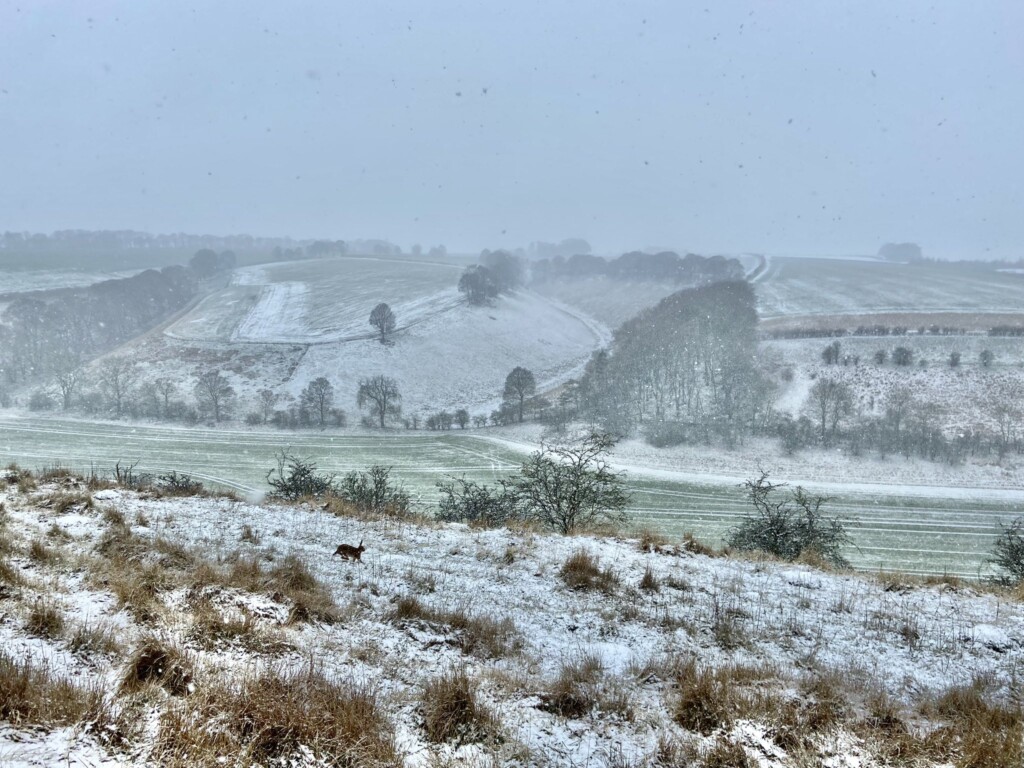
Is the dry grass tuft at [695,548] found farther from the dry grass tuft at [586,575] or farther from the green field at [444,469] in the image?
the green field at [444,469]

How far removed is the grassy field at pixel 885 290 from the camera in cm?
7206

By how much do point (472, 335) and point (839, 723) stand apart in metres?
70.1

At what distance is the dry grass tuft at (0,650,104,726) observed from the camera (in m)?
2.87

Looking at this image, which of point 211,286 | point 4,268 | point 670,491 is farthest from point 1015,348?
point 4,268

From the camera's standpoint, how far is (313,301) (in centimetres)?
8131

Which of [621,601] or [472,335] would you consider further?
[472,335]

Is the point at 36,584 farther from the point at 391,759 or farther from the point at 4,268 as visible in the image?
the point at 4,268

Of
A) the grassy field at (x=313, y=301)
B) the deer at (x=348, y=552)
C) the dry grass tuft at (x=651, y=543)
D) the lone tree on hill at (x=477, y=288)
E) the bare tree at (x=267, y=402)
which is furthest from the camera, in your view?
the lone tree on hill at (x=477, y=288)

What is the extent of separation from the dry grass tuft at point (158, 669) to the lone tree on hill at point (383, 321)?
6656cm

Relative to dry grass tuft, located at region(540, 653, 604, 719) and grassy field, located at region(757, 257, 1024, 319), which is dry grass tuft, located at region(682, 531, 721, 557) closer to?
dry grass tuft, located at region(540, 653, 604, 719)

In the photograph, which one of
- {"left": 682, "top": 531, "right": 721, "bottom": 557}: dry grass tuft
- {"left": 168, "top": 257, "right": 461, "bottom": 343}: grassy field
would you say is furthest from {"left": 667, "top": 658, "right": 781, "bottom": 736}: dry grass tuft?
{"left": 168, "top": 257, "right": 461, "bottom": 343}: grassy field

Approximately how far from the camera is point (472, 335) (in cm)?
7269

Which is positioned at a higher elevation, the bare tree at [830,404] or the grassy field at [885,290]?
the grassy field at [885,290]

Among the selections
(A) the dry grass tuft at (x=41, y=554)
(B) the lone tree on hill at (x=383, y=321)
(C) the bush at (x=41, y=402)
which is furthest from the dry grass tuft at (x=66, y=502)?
(B) the lone tree on hill at (x=383, y=321)
